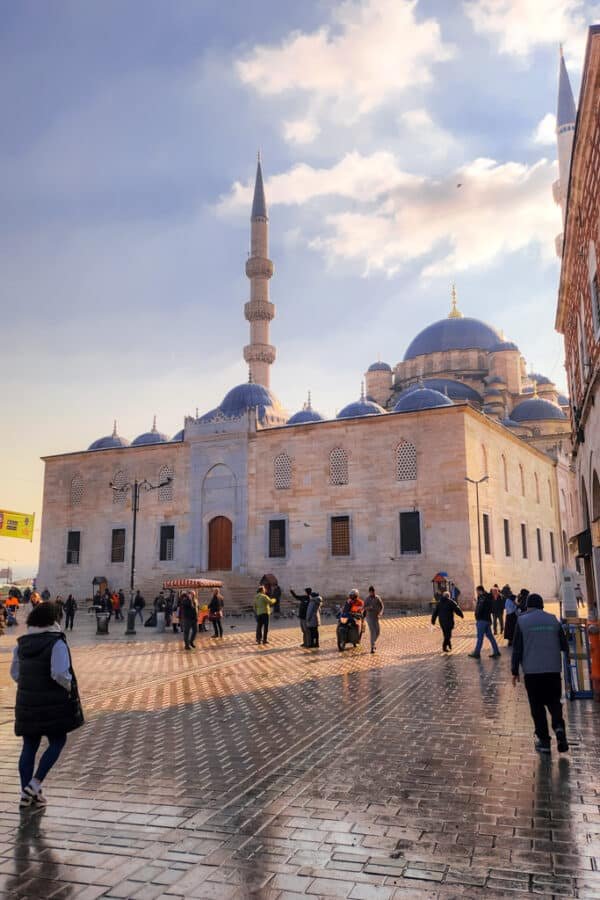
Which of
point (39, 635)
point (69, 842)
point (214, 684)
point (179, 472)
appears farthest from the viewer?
point (179, 472)

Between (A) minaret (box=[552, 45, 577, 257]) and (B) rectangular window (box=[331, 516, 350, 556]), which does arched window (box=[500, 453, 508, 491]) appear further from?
(A) minaret (box=[552, 45, 577, 257])

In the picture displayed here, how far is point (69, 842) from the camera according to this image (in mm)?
4027

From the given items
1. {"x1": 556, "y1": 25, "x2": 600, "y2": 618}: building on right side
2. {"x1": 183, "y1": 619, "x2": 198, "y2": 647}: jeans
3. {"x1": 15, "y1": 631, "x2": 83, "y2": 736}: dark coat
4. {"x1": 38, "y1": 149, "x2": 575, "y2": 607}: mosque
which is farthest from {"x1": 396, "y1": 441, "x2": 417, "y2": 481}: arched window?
{"x1": 15, "y1": 631, "x2": 83, "y2": 736}: dark coat

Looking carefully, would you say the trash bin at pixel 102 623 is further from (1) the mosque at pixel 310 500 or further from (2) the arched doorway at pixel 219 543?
(2) the arched doorway at pixel 219 543

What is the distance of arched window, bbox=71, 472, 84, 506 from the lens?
3534 cm

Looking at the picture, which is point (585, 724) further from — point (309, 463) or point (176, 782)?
point (309, 463)

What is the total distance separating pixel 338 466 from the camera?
97.7 feet

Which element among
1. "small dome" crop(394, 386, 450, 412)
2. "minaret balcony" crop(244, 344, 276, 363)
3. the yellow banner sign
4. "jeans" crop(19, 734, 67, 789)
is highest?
"minaret balcony" crop(244, 344, 276, 363)

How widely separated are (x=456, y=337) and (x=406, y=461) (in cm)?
2096

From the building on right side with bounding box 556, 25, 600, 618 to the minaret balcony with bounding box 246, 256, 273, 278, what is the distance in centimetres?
2644

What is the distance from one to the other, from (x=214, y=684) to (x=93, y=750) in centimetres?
379

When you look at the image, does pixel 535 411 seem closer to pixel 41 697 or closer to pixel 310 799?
pixel 310 799

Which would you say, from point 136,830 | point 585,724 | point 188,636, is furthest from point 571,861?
point 188,636

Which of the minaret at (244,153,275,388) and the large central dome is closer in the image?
the minaret at (244,153,275,388)
